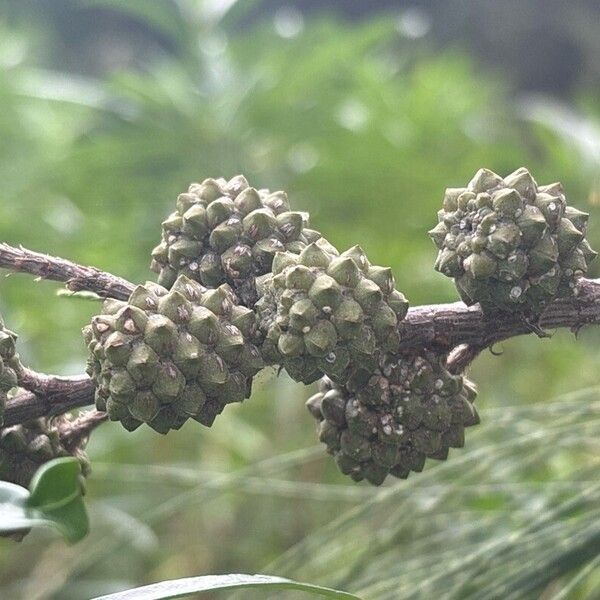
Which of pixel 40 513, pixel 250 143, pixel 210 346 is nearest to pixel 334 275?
pixel 210 346

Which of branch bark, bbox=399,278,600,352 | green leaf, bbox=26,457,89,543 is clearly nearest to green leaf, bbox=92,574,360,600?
green leaf, bbox=26,457,89,543

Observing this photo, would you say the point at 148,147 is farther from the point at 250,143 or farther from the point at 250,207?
the point at 250,207

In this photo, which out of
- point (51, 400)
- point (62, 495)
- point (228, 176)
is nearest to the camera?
point (62, 495)

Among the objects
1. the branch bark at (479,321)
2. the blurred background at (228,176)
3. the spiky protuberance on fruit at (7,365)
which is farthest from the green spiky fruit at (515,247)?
the blurred background at (228,176)

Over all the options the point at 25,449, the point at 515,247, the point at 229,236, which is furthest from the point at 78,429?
the point at 515,247

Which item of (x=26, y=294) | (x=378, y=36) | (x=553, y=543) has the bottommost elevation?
(x=553, y=543)

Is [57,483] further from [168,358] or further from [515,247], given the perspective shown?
[515,247]
